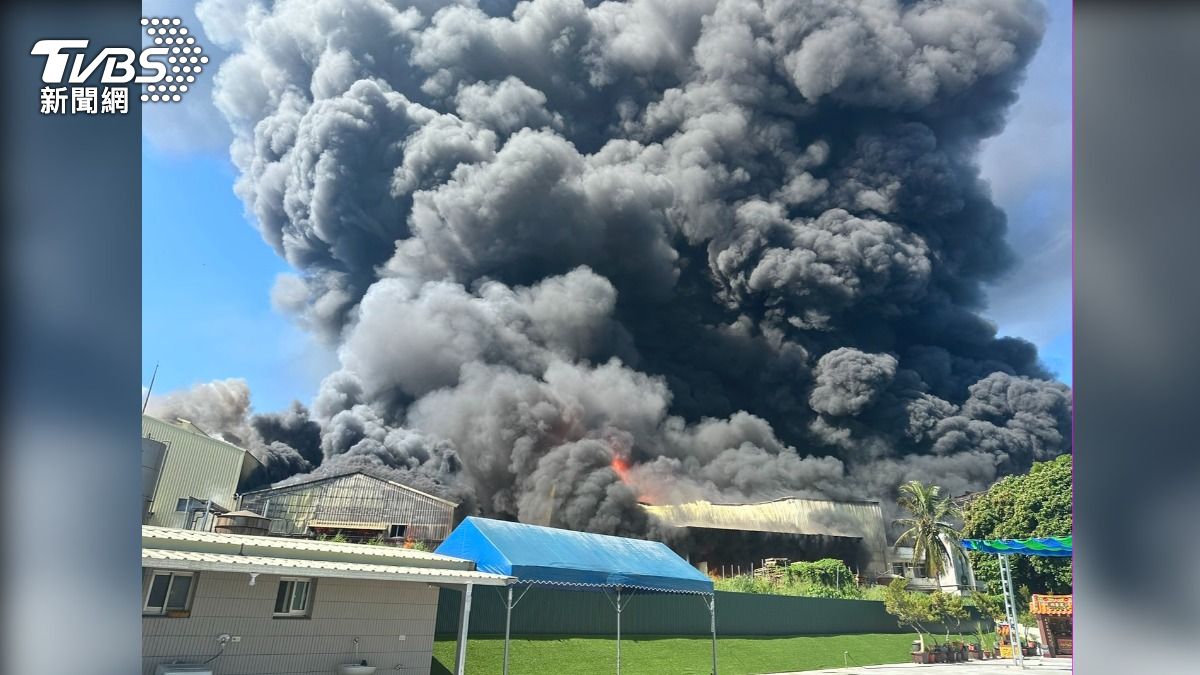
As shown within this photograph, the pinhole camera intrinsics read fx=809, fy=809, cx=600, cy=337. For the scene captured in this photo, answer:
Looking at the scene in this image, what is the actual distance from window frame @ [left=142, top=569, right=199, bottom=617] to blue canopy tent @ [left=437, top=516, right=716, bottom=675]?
3673 millimetres

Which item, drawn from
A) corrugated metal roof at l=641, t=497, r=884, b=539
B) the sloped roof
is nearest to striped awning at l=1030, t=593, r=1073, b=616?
corrugated metal roof at l=641, t=497, r=884, b=539

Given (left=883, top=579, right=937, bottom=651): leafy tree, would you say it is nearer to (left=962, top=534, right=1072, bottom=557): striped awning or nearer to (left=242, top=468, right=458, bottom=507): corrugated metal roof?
(left=962, top=534, right=1072, bottom=557): striped awning

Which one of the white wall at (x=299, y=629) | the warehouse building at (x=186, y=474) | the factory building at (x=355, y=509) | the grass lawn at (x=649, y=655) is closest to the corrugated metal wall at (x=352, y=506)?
the factory building at (x=355, y=509)

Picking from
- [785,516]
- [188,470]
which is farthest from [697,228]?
[188,470]

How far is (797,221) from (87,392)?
206 ft

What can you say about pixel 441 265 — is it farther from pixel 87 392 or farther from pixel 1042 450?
pixel 87 392

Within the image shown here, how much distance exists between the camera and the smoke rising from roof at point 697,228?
5722cm

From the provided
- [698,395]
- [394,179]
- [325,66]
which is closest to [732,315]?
[698,395]

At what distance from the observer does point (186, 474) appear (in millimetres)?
37562

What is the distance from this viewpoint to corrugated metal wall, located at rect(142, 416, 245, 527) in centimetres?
3559

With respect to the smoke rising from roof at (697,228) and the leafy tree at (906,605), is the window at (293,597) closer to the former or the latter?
the leafy tree at (906,605)

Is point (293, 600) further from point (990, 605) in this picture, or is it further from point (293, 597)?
point (990, 605)

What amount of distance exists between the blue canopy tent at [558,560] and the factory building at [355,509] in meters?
24.8

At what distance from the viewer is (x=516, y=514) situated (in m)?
50.6
